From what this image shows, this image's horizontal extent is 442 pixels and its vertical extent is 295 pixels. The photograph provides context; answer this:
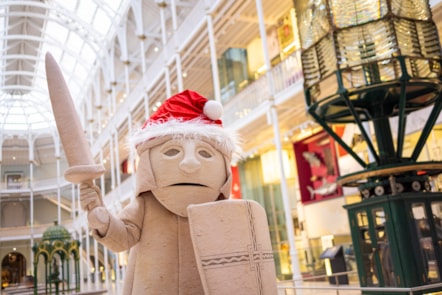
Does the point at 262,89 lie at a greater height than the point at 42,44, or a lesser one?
lesser

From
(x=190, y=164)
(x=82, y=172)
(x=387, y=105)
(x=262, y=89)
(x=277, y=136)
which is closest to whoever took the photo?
(x=82, y=172)

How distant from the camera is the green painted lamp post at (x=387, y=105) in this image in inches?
168

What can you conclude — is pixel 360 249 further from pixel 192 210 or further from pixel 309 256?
pixel 309 256

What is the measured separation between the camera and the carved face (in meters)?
2.62

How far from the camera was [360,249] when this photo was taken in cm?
471

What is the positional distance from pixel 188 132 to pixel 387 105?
3202mm

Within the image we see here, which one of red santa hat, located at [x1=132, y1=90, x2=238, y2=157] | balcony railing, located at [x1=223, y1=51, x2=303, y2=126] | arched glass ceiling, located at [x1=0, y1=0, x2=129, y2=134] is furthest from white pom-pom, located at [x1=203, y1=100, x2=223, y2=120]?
arched glass ceiling, located at [x1=0, y1=0, x2=129, y2=134]

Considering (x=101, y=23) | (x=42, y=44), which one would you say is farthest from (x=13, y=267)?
(x=101, y=23)

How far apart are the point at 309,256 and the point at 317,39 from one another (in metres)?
8.17

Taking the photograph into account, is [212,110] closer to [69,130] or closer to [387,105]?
[69,130]

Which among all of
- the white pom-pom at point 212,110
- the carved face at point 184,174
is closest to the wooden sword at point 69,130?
the carved face at point 184,174

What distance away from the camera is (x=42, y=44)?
95.8 ft

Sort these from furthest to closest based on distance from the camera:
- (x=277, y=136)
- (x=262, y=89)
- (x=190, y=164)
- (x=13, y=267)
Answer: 1. (x=13, y=267)
2. (x=262, y=89)
3. (x=277, y=136)
4. (x=190, y=164)

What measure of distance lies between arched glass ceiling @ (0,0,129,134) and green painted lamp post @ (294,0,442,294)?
1639 centimetres
